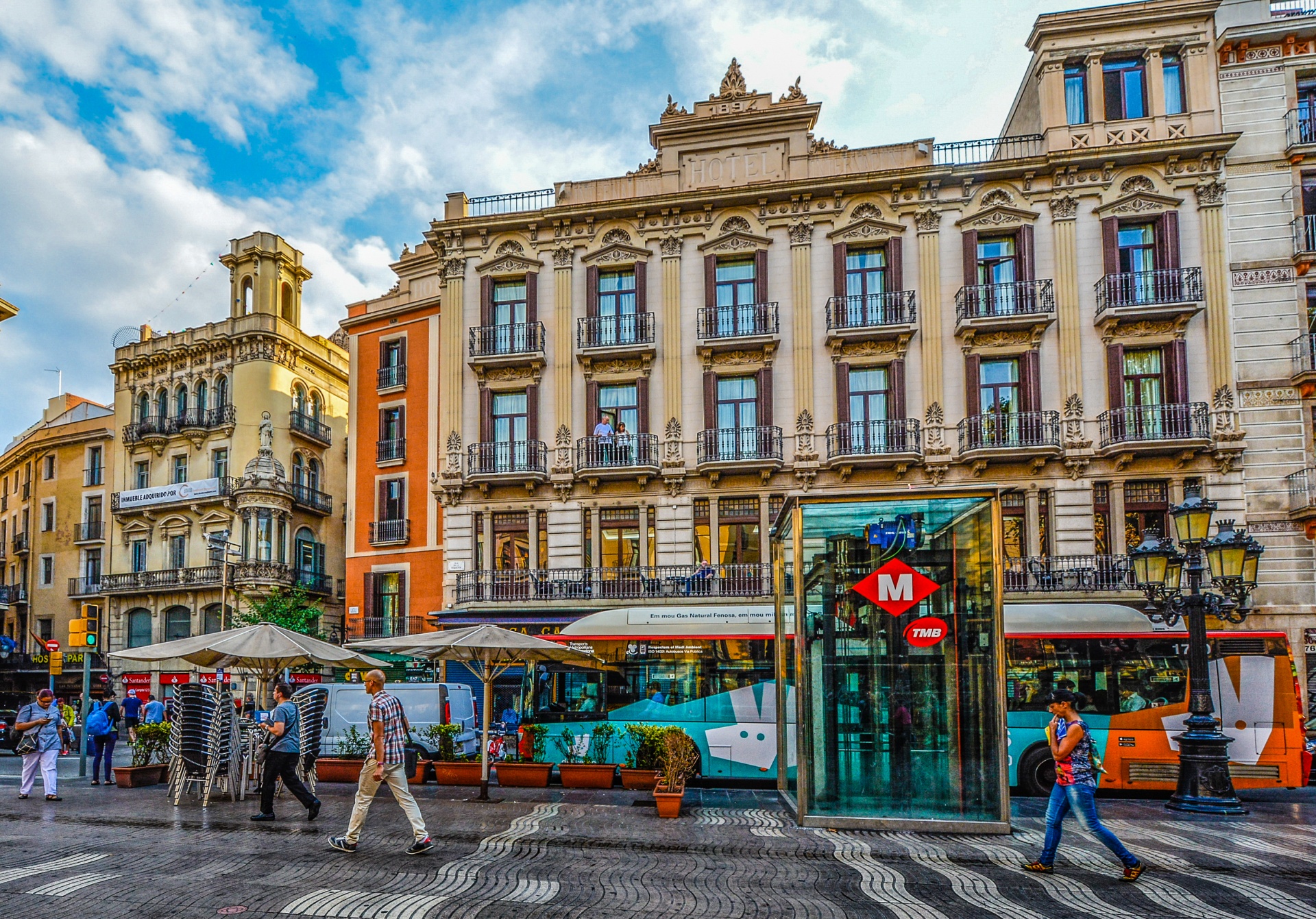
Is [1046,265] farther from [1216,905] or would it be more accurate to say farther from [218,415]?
[218,415]

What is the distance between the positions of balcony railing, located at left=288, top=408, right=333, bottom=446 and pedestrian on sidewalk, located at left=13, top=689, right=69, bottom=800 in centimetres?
2912

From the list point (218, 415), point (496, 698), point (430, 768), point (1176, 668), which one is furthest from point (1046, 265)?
point (218, 415)

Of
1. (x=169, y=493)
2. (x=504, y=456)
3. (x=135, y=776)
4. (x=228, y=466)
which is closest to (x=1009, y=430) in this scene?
(x=504, y=456)

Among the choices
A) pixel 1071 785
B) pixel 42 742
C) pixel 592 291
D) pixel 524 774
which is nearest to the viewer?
pixel 1071 785

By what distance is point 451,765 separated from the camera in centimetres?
1739

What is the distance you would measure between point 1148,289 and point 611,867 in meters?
24.0

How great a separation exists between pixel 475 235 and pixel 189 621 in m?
23.2

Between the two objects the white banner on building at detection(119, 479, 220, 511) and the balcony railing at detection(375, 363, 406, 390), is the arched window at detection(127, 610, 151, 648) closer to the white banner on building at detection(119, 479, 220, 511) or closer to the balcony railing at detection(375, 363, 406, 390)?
the white banner on building at detection(119, 479, 220, 511)

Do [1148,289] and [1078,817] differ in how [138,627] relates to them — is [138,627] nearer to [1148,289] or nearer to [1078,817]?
[1148,289]

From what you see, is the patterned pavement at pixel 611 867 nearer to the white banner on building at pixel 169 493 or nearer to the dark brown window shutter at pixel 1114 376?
the dark brown window shutter at pixel 1114 376

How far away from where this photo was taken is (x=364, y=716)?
63.6 ft

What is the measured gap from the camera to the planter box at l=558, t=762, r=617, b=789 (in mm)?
17094

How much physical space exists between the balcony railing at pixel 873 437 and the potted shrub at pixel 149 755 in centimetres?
1774

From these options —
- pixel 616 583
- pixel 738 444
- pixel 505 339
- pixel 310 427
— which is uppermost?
pixel 505 339
